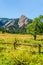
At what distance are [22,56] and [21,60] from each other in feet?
2.45

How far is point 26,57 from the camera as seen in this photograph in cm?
1769

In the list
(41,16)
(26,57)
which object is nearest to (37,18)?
(41,16)

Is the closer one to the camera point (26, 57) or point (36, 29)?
point (26, 57)

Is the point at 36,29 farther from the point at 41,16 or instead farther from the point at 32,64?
the point at 32,64

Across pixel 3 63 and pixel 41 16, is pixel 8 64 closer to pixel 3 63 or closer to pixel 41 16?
pixel 3 63

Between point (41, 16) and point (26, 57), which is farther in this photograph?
point (41, 16)

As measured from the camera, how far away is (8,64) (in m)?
16.2

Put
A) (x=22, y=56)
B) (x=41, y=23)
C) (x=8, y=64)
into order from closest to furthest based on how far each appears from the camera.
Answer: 1. (x=8, y=64)
2. (x=22, y=56)
3. (x=41, y=23)

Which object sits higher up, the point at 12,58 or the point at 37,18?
the point at 37,18

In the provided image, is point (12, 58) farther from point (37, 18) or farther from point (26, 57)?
point (37, 18)

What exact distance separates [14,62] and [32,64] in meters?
1.43

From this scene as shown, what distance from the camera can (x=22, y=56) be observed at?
17.6 meters

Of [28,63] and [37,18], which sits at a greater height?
[37,18]

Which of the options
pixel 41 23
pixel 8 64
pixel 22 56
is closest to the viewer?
pixel 8 64
